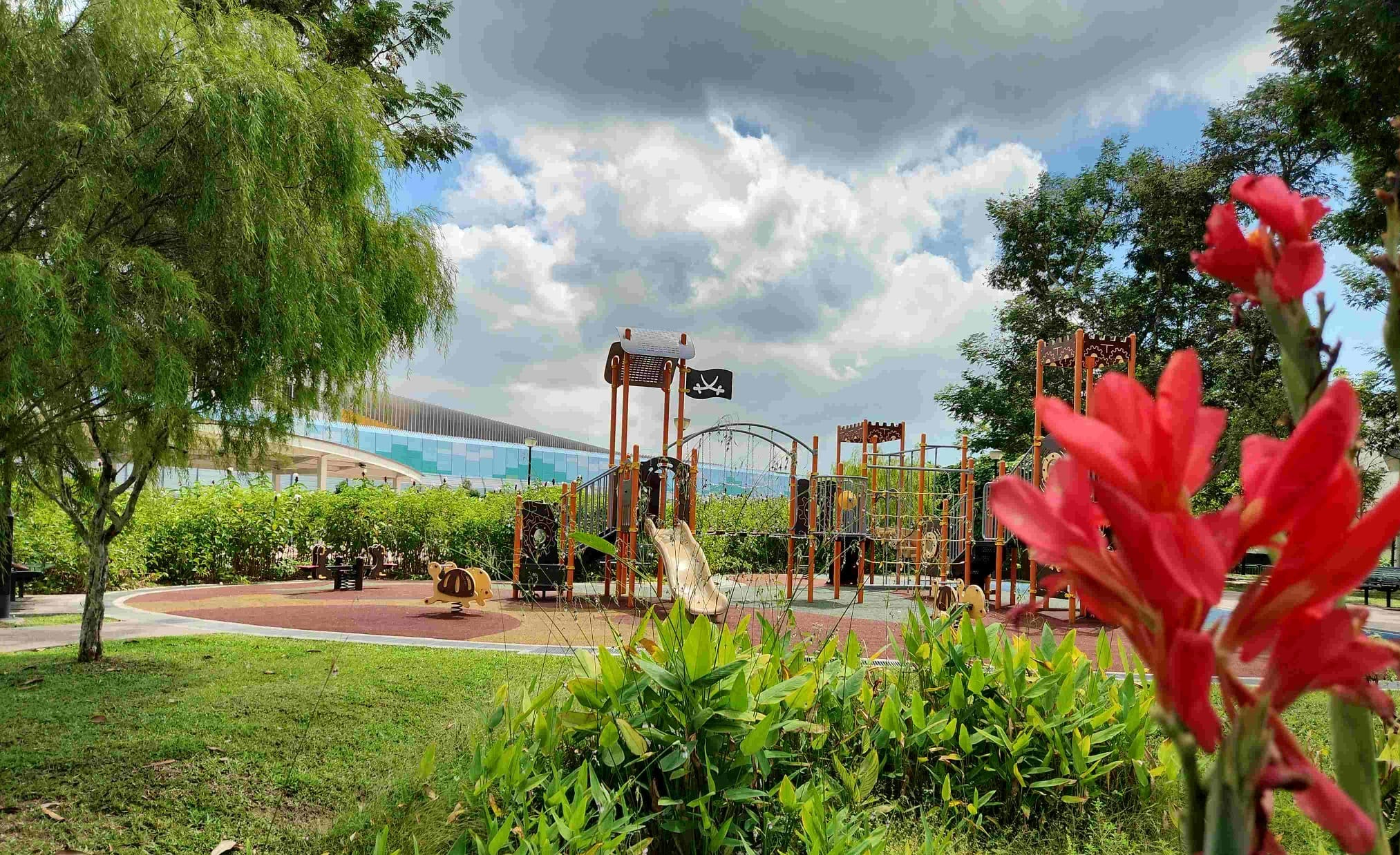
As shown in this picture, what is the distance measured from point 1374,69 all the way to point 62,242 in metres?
10.1

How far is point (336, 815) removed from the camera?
345cm

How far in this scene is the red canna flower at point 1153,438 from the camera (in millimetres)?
372

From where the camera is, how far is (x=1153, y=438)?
1.25 feet

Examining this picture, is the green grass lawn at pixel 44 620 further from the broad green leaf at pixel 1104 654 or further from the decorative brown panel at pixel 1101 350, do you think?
the decorative brown panel at pixel 1101 350

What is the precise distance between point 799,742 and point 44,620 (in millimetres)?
9600

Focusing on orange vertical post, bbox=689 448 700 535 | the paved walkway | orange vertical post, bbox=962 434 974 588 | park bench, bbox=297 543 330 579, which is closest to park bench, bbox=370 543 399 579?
park bench, bbox=297 543 330 579

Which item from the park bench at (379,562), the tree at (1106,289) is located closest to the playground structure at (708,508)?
the park bench at (379,562)

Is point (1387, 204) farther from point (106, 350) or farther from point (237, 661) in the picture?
point (237, 661)

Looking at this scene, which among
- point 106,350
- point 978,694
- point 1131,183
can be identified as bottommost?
point 978,694

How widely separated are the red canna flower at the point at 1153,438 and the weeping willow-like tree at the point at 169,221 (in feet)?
14.7

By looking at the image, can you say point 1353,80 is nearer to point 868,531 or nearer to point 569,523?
point 868,531

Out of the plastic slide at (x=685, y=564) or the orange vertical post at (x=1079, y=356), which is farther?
the orange vertical post at (x=1079, y=356)

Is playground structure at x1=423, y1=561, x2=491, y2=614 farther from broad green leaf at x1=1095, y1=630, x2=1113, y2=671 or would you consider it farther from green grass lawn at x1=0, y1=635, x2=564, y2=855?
broad green leaf at x1=1095, y1=630, x2=1113, y2=671

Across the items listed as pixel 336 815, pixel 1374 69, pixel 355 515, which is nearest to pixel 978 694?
pixel 336 815
